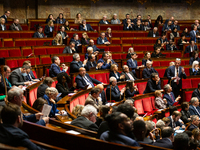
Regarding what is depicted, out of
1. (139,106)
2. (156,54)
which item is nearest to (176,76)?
(156,54)

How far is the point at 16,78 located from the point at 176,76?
101 inches

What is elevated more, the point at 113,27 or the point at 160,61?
the point at 113,27

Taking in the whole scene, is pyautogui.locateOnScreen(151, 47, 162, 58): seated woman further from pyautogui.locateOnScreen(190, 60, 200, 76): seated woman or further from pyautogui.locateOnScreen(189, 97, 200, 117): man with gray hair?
pyautogui.locateOnScreen(189, 97, 200, 117): man with gray hair

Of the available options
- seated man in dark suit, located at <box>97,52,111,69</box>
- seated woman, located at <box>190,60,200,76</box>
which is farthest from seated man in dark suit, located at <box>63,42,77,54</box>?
seated woman, located at <box>190,60,200,76</box>

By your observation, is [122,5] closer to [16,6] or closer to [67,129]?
[16,6]

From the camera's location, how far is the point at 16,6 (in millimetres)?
7699

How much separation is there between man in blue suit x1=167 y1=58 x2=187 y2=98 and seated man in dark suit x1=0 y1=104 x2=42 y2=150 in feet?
11.9

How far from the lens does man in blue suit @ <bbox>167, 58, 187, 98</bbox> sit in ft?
15.3

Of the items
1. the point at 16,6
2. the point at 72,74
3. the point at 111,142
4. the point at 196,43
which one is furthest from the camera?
the point at 16,6

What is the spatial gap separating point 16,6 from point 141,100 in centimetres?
526

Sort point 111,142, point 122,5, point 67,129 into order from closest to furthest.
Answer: point 111,142, point 67,129, point 122,5

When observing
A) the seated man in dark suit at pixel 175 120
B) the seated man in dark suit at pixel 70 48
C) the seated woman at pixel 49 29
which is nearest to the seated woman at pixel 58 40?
the seated man in dark suit at pixel 70 48

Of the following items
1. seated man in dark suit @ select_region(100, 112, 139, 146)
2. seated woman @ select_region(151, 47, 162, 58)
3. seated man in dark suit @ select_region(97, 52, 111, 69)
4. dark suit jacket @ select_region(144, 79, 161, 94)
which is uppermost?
seated woman @ select_region(151, 47, 162, 58)

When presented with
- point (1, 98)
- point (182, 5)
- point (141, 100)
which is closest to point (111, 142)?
point (1, 98)
